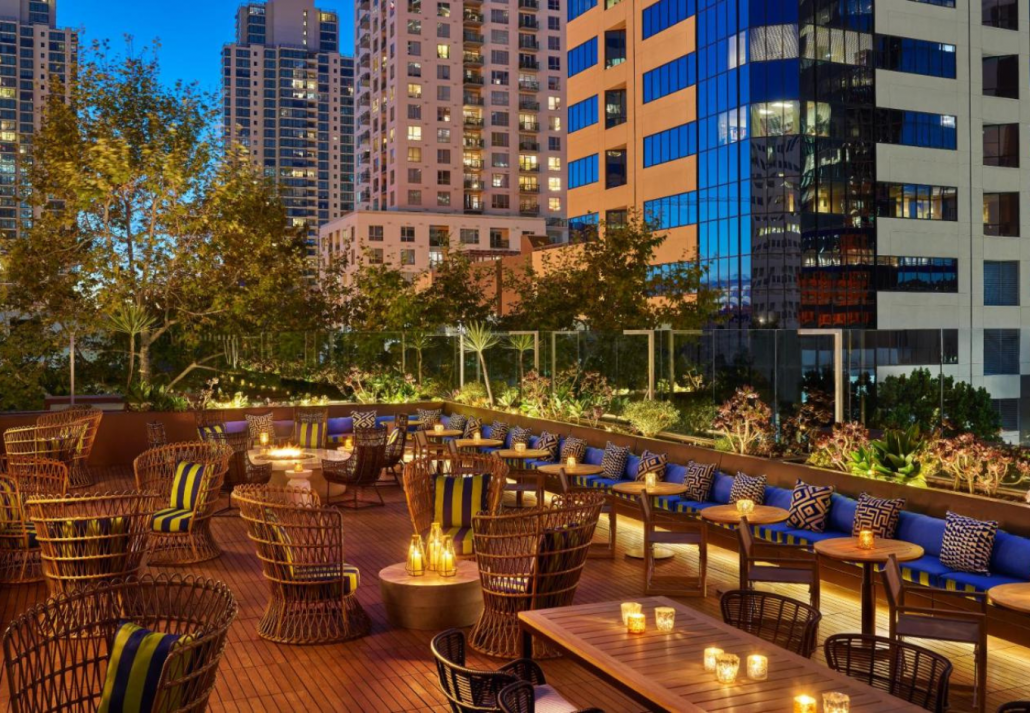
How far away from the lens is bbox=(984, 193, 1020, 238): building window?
127 feet

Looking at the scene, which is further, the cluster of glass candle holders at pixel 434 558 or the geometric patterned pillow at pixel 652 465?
the geometric patterned pillow at pixel 652 465

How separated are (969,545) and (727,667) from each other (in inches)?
174

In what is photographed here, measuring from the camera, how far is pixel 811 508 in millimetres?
9180

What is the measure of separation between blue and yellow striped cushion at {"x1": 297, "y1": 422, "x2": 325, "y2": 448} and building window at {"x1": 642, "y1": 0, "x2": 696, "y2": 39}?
3046 centimetres

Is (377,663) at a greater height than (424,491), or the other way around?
(424,491)

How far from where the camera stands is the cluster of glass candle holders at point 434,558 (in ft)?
24.4

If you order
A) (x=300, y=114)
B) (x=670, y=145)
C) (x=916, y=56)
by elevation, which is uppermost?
(x=300, y=114)

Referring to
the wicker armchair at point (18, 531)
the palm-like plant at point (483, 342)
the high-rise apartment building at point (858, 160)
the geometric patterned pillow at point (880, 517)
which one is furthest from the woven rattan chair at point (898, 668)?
the high-rise apartment building at point (858, 160)

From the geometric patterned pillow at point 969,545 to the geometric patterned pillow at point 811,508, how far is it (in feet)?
Result: 4.76

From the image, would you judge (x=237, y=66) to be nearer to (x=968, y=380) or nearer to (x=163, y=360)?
(x=163, y=360)

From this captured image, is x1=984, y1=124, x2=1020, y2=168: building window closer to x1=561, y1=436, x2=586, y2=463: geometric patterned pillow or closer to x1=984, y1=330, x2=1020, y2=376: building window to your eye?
x1=984, y1=330, x2=1020, y2=376: building window

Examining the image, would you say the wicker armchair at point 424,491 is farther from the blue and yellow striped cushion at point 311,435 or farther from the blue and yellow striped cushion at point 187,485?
the blue and yellow striped cushion at point 311,435

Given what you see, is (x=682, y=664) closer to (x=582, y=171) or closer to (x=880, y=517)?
(x=880, y=517)


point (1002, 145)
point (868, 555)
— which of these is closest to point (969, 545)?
point (868, 555)
